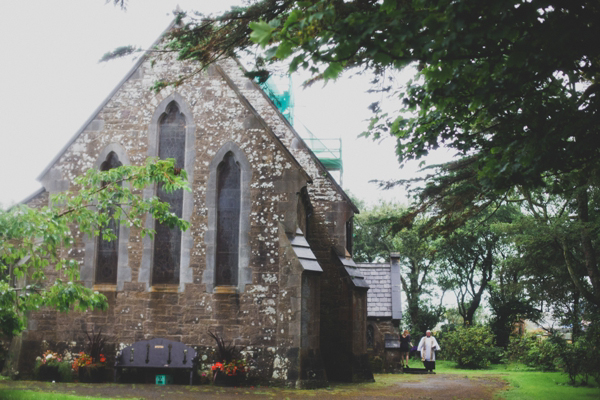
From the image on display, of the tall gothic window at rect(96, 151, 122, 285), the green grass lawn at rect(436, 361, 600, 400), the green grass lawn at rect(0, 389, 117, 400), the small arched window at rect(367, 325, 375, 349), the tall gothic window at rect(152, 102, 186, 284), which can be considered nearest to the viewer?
the green grass lawn at rect(0, 389, 117, 400)

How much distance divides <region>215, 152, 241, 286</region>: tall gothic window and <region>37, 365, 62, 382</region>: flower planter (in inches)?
167

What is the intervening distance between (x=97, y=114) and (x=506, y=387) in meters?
12.7

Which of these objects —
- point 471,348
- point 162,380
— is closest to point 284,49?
point 162,380

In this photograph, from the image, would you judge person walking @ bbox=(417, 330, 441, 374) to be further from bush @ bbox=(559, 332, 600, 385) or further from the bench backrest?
the bench backrest

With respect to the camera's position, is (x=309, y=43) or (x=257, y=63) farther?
(x=257, y=63)

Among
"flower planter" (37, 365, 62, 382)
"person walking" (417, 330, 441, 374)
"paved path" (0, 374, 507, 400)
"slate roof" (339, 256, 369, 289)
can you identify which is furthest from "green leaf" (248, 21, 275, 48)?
"person walking" (417, 330, 441, 374)

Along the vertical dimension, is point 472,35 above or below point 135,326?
above

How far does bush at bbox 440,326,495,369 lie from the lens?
25828 millimetres

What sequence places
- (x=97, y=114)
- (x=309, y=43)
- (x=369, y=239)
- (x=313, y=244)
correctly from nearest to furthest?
1. (x=309, y=43)
2. (x=97, y=114)
3. (x=313, y=244)
4. (x=369, y=239)

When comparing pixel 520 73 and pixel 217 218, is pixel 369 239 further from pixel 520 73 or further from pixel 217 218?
pixel 520 73

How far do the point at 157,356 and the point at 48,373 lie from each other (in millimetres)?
2598

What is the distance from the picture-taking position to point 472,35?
5.43 metres

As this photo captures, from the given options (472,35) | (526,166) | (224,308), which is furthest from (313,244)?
(472,35)

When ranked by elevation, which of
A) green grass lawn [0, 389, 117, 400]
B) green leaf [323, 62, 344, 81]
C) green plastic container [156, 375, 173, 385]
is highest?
green leaf [323, 62, 344, 81]
